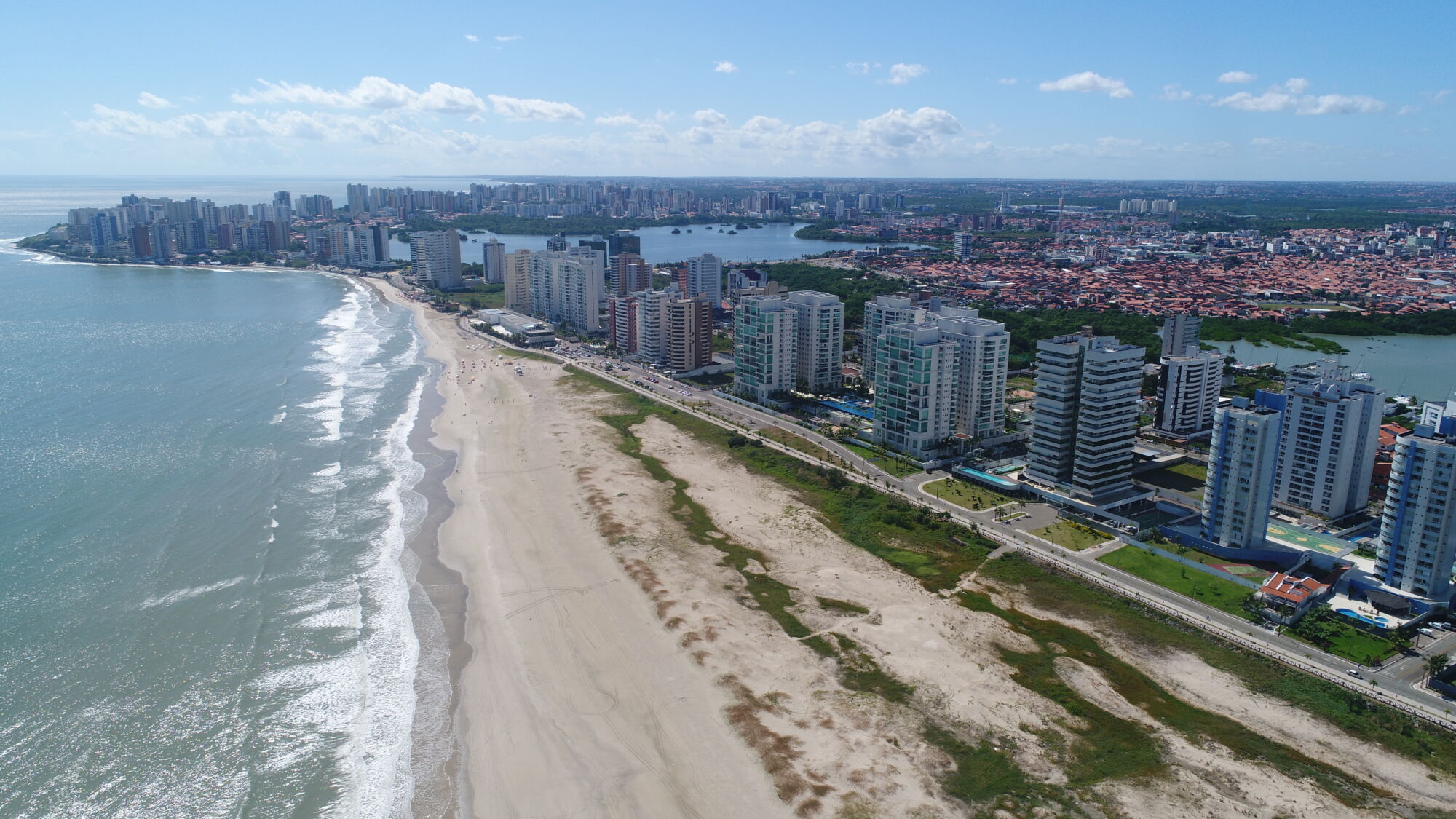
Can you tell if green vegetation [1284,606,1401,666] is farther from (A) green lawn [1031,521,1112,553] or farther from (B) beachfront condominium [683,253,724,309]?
(B) beachfront condominium [683,253,724,309]

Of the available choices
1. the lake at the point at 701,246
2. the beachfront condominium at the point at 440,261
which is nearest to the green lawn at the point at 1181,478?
the beachfront condominium at the point at 440,261

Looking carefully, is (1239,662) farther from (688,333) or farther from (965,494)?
(688,333)

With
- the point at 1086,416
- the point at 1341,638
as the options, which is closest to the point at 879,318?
the point at 1086,416

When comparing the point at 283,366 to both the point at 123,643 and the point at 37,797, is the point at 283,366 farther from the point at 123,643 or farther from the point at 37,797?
the point at 37,797

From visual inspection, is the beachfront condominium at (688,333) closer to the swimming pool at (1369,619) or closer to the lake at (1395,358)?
the lake at (1395,358)

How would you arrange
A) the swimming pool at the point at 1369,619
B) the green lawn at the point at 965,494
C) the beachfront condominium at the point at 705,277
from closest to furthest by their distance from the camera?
the swimming pool at the point at 1369,619 < the green lawn at the point at 965,494 < the beachfront condominium at the point at 705,277

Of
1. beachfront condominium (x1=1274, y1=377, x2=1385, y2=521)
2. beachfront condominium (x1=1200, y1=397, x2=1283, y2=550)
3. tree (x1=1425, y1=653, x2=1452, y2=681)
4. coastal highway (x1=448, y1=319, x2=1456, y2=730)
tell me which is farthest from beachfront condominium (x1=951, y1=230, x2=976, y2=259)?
tree (x1=1425, y1=653, x2=1452, y2=681)
